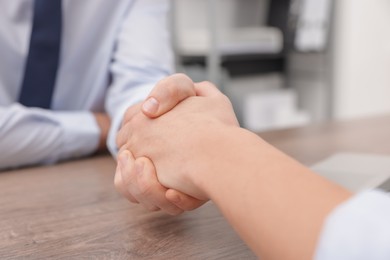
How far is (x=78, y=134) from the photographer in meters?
0.84

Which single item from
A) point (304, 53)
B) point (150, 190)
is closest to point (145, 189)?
point (150, 190)

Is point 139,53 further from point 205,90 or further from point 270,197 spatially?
point 270,197

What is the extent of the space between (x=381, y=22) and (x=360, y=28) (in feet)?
0.32

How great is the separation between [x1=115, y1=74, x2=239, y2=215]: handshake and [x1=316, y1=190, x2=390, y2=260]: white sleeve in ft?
0.37

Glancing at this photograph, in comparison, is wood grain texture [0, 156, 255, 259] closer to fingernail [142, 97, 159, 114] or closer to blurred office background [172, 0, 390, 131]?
fingernail [142, 97, 159, 114]

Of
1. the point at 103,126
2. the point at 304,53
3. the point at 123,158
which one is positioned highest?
the point at 123,158

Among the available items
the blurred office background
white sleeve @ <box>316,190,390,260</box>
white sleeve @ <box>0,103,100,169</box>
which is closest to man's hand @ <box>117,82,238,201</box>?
white sleeve @ <box>316,190,390,260</box>

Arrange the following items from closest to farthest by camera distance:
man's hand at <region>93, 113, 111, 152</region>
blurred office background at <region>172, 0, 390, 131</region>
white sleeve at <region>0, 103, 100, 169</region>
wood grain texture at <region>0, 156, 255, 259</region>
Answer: wood grain texture at <region>0, 156, 255, 259</region> → white sleeve at <region>0, 103, 100, 169</region> → man's hand at <region>93, 113, 111, 152</region> → blurred office background at <region>172, 0, 390, 131</region>

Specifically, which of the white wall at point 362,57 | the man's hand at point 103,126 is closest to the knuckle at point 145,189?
the man's hand at point 103,126

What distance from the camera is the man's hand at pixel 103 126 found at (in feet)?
2.89

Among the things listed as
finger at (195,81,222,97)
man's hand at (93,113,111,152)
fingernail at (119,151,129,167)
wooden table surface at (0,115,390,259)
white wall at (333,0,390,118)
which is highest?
finger at (195,81,222,97)

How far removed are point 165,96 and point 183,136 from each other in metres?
0.07

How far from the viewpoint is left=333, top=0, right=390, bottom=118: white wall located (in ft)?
6.77

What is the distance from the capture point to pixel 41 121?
816mm
